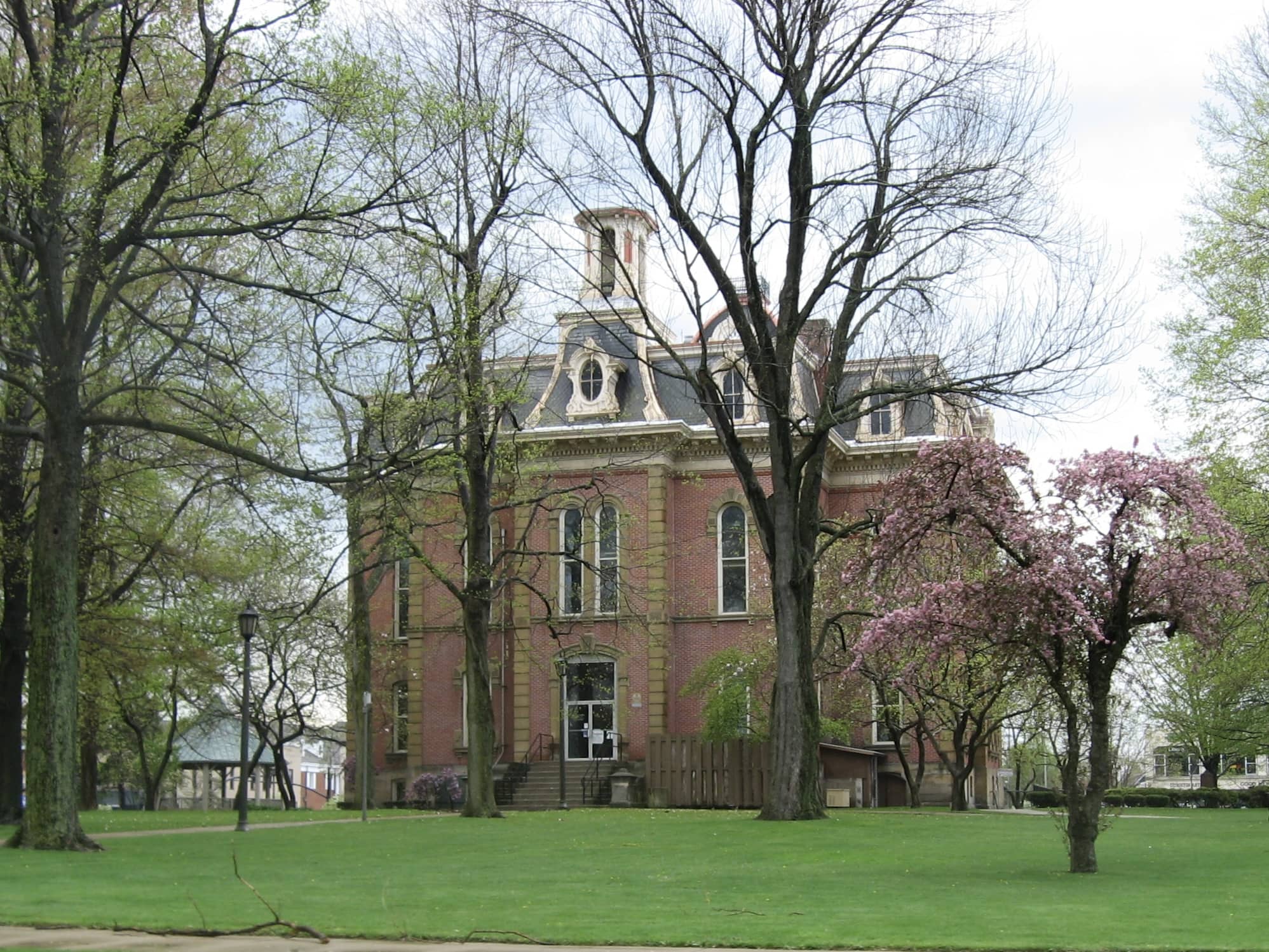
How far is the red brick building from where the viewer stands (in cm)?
4066

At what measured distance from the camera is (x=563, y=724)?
130 ft

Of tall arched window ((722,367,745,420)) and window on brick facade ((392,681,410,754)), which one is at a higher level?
tall arched window ((722,367,745,420))

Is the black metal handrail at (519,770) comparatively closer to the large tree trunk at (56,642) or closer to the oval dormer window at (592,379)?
the oval dormer window at (592,379)

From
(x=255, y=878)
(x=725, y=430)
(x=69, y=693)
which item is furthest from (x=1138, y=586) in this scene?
(x=69, y=693)

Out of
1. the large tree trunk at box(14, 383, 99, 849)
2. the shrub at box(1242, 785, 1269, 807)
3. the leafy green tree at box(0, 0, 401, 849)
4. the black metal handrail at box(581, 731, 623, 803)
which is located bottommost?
the shrub at box(1242, 785, 1269, 807)

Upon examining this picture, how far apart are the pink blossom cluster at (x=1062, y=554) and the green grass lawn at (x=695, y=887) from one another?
2.33 meters

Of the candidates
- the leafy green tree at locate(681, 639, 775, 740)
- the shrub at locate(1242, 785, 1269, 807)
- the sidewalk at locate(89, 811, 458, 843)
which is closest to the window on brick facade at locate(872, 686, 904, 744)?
the leafy green tree at locate(681, 639, 775, 740)

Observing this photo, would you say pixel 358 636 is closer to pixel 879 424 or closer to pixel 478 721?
pixel 478 721

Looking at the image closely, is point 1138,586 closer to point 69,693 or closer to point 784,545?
point 784,545

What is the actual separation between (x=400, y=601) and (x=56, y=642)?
28554 millimetres

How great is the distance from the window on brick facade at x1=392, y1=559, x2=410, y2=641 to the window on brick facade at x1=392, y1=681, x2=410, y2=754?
1612mm

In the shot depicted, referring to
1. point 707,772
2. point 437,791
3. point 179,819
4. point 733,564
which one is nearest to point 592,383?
point 733,564

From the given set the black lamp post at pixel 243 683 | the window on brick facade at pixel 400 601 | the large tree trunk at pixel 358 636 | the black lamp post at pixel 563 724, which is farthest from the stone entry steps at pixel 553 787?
the black lamp post at pixel 243 683

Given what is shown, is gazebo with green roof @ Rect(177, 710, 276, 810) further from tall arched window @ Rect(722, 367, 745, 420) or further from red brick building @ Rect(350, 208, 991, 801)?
tall arched window @ Rect(722, 367, 745, 420)
